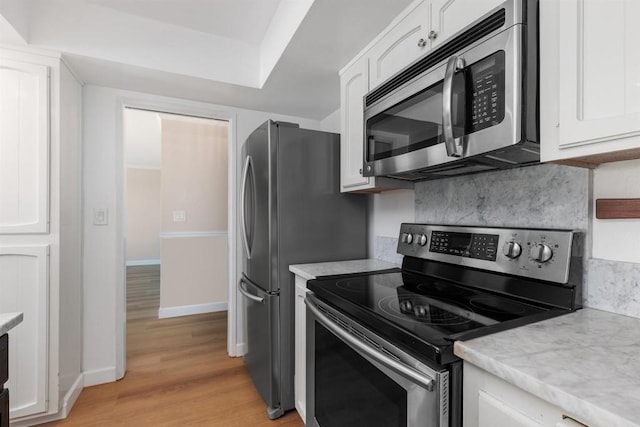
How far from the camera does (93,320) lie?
7.16ft

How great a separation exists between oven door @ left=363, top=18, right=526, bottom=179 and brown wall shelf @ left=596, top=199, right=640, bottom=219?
367mm

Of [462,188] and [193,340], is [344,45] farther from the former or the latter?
[193,340]

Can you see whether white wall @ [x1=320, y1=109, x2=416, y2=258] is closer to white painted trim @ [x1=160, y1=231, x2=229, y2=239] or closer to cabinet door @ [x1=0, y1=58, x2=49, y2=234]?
cabinet door @ [x1=0, y1=58, x2=49, y2=234]

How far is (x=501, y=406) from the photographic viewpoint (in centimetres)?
64

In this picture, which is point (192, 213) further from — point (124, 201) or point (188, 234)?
point (124, 201)

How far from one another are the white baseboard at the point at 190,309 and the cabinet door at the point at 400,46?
3.04 m

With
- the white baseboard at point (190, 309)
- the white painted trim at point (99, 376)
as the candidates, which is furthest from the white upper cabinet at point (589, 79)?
the white baseboard at point (190, 309)

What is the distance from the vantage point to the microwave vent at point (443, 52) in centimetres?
89

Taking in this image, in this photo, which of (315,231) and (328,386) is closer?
(328,386)

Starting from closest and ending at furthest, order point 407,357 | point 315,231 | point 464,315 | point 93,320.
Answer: point 407,357 → point 464,315 → point 315,231 → point 93,320

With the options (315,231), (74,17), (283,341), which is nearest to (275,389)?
(283,341)

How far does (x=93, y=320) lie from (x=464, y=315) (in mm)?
2437

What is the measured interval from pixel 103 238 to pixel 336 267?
67.7 inches

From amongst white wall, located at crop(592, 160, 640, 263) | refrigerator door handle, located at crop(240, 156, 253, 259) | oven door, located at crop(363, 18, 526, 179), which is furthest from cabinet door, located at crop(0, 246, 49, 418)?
white wall, located at crop(592, 160, 640, 263)
